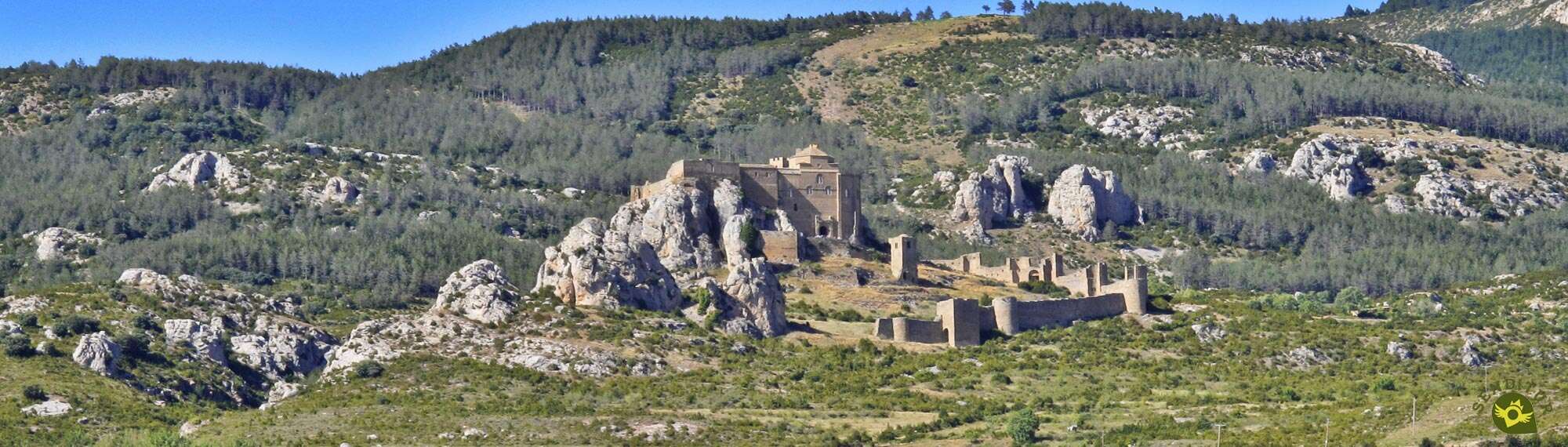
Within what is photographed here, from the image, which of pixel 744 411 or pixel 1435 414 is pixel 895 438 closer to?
pixel 744 411

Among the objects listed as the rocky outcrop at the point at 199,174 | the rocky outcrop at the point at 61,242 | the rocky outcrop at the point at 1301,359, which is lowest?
the rocky outcrop at the point at 1301,359

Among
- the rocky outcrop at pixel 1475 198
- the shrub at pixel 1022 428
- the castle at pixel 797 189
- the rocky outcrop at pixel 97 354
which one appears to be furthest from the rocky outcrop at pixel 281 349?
the rocky outcrop at pixel 1475 198

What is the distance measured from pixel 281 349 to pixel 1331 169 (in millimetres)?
98745

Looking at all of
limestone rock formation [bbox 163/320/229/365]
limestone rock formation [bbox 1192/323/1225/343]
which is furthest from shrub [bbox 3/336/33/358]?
limestone rock formation [bbox 1192/323/1225/343]

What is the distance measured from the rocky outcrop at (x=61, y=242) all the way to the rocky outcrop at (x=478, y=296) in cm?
4641

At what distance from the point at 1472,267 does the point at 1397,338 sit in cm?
4405

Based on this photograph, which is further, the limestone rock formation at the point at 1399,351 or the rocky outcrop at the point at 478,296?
the limestone rock formation at the point at 1399,351

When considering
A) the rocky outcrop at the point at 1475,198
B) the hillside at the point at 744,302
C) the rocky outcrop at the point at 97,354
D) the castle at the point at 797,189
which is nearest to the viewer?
the hillside at the point at 744,302

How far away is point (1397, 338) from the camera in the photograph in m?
124

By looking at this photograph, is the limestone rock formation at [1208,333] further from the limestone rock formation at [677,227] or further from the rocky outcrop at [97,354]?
the rocky outcrop at [97,354]

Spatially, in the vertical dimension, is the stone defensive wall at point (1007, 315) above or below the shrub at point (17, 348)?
below

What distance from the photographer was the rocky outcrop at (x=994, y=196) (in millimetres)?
171000

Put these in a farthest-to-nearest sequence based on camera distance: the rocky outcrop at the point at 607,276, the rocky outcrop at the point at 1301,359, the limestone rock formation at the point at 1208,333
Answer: the limestone rock formation at the point at 1208,333 → the rocky outcrop at the point at 607,276 → the rocky outcrop at the point at 1301,359

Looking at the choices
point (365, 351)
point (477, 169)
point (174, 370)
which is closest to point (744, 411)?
point (365, 351)
